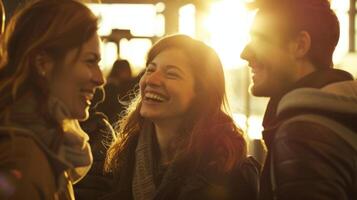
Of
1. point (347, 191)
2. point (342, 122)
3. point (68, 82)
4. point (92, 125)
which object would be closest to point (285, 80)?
point (342, 122)

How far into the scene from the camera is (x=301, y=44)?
8.80 feet

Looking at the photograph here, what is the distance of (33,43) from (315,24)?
3.88 ft

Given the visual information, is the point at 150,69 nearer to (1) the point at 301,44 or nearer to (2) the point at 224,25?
(1) the point at 301,44

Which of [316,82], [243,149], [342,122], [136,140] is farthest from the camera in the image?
[136,140]

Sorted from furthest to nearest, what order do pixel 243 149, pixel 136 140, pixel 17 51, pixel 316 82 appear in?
pixel 136 140, pixel 243 149, pixel 316 82, pixel 17 51

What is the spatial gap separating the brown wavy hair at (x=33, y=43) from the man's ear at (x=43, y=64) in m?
0.01

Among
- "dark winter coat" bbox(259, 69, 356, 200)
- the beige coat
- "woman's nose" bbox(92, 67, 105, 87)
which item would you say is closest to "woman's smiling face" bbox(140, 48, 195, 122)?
"woman's nose" bbox(92, 67, 105, 87)

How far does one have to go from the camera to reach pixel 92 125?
382 cm

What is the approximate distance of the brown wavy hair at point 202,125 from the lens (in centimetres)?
325

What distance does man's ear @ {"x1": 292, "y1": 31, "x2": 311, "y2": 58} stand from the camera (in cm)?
267

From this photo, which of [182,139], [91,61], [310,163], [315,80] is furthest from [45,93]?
[182,139]

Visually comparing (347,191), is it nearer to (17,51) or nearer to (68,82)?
(68,82)

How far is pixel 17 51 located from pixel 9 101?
185mm

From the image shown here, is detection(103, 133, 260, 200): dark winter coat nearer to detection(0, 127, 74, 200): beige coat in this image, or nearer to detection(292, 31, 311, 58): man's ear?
detection(292, 31, 311, 58): man's ear
